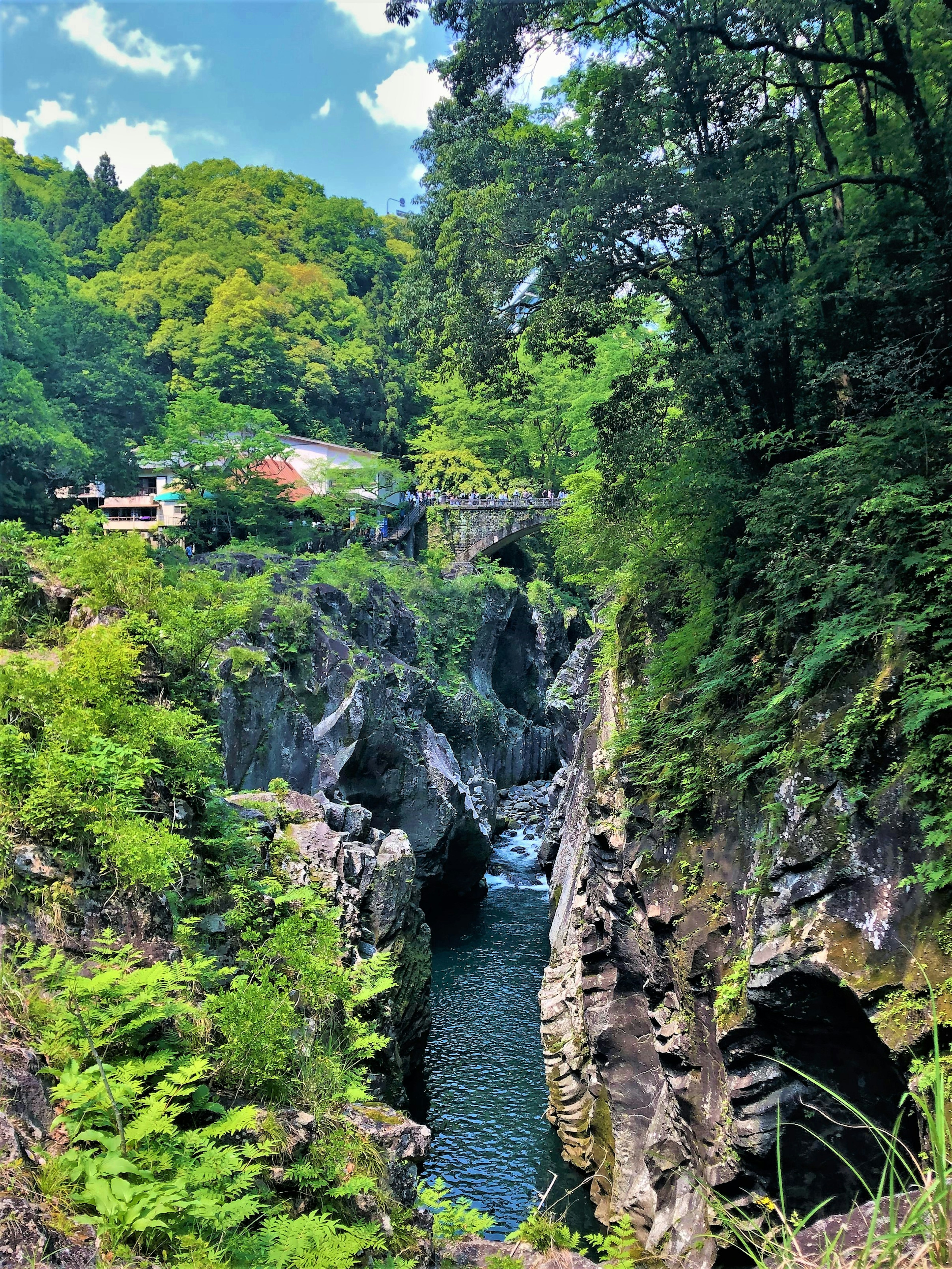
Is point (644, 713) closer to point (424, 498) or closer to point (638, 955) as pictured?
point (638, 955)

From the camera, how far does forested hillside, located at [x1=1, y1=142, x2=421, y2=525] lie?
81.0ft

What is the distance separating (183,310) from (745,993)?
1773 inches

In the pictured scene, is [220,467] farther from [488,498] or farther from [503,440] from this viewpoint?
[503,440]

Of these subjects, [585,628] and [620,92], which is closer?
[620,92]

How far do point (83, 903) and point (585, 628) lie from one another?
3965 cm

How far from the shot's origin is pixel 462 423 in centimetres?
4000

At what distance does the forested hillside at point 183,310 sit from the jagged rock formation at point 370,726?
7.23m

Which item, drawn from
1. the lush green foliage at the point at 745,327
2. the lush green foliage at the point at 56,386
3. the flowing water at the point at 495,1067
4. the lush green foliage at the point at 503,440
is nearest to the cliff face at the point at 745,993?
the lush green foliage at the point at 745,327

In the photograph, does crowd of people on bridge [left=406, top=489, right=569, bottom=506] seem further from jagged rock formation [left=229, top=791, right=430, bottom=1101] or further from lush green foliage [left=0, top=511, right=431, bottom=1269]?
lush green foliage [left=0, top=511, right=431, bottom=1269]

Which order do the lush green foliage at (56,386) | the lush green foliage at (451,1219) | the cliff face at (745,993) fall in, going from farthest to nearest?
1. the lush green foliage at (56,386)
2. the lush green foliage at (451,1219)
3. the cliff face at (745,993)

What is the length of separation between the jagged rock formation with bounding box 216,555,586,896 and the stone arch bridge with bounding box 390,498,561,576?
1074 cm

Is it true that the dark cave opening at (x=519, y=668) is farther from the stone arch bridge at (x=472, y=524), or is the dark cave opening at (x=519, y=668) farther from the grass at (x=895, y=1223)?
the grass at (x=895, y=1223)

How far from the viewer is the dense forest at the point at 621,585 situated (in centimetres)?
509

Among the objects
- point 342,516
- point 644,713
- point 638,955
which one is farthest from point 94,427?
point 638,955
